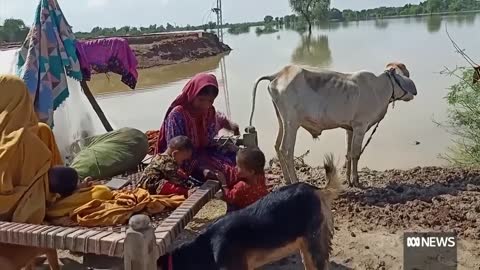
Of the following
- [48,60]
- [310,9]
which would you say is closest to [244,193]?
[48,60]

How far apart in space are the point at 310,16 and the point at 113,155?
58692mm

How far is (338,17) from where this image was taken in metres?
82.1

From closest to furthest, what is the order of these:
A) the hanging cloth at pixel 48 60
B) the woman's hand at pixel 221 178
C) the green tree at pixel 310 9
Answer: the woman's hand at pixel 221 178 < the hanging cloth at pixel 48 60 < the green tree at pixel 310 9

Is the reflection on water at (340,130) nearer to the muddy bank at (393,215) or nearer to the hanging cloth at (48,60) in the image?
the muddy bank at (393,215)

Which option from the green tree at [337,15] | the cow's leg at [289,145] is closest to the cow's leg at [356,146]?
the cow's leg at [289,145]

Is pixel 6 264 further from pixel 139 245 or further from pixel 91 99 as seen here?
pixel 91 99

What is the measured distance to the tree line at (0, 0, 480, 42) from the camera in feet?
121

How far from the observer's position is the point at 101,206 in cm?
302

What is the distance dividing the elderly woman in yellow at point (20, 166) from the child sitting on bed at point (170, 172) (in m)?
0.67

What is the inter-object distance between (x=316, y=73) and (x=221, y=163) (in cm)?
191

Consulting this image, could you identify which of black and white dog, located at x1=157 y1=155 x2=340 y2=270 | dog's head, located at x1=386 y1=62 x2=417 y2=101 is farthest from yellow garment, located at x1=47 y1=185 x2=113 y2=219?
dog's head, located at x1=386 y1=62 x2=417 y2=101

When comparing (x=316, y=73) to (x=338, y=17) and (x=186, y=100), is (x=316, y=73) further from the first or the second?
(x=338, y=17)

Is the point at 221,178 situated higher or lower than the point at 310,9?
lower

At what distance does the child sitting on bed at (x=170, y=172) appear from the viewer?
3428 millimetres
